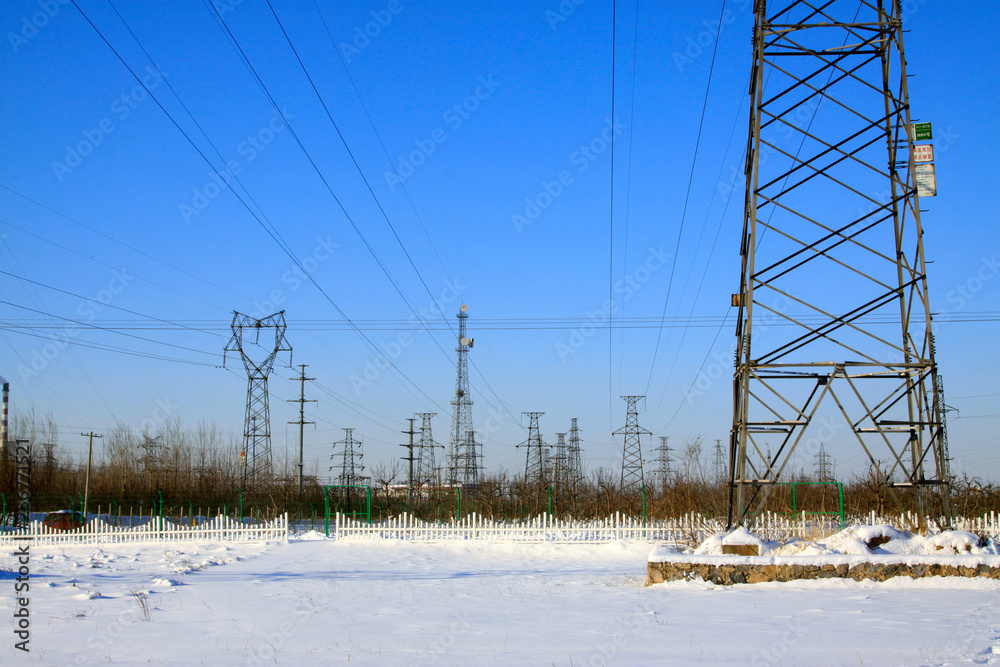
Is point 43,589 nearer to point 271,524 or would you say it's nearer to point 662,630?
point 662,630

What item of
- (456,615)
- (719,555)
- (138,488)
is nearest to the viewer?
(456,615)

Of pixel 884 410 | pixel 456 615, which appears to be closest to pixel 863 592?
pixel 884 410

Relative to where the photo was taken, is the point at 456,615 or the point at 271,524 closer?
the point at 456,615

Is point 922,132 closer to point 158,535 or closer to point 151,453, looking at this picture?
point 158,535

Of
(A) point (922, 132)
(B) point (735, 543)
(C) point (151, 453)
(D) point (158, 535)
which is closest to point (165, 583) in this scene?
(B) point (735, 543)

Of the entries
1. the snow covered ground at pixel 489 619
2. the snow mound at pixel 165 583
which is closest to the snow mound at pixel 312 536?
the snow covered ground at pixel 489 619

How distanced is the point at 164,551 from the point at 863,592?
18989 mm

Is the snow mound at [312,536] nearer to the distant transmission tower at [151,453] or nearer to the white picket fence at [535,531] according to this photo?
the white picket fence at [535,531]

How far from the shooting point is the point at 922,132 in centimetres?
1373

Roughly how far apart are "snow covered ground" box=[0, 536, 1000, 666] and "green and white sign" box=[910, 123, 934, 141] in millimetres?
7797

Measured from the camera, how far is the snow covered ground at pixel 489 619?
22.8ft

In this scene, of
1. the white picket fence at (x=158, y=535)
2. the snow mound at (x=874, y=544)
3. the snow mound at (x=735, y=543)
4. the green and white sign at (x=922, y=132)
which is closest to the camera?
the snow mound at (x=874, y=544)

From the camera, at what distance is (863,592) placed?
10.6 meters

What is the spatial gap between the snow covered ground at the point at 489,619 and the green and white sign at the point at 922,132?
7.80 metres
